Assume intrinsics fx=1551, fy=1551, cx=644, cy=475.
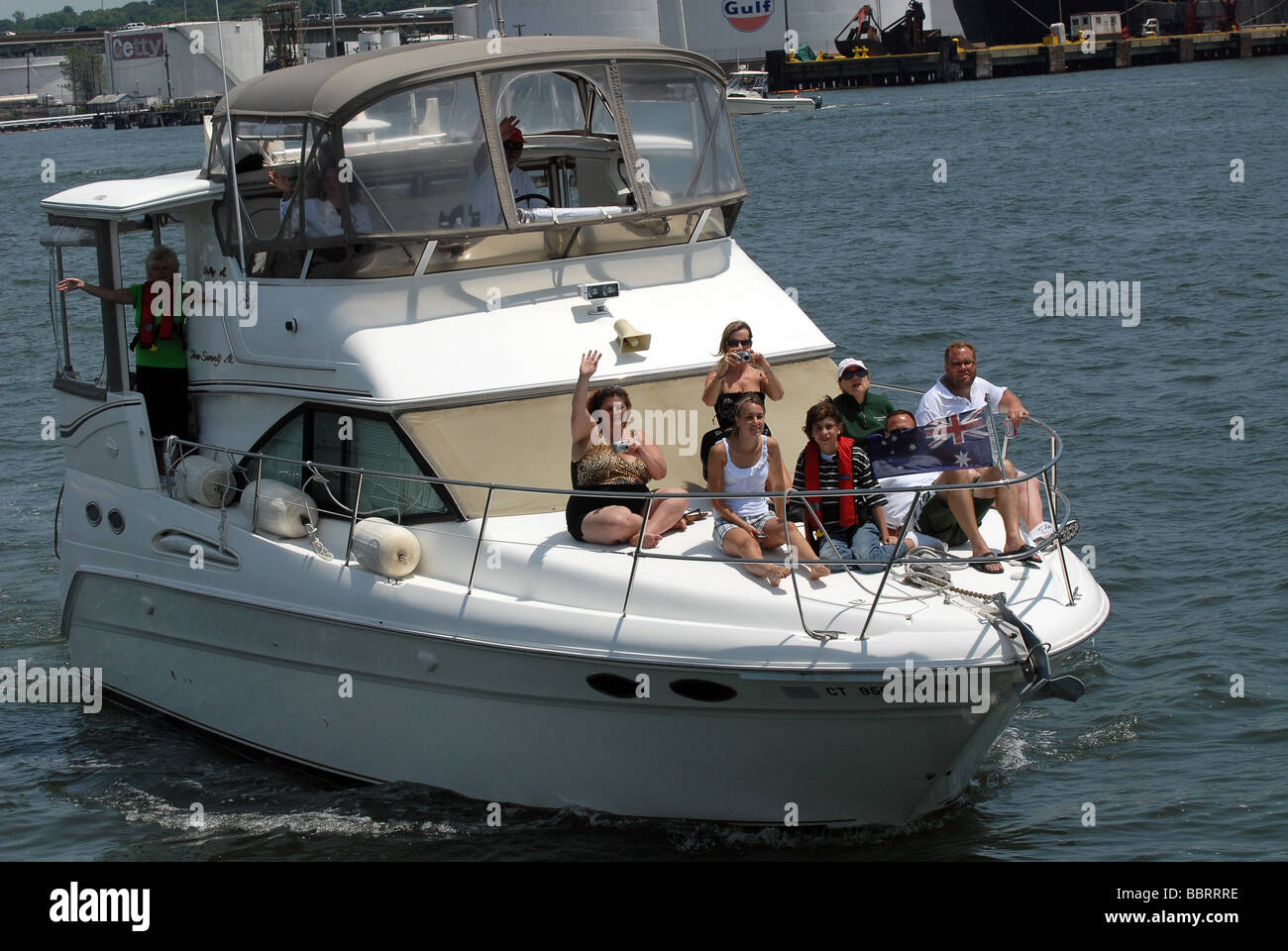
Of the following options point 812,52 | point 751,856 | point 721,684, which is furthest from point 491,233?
point 812,52

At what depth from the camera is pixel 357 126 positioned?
872 cm

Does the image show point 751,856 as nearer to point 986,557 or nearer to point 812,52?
point 986,557

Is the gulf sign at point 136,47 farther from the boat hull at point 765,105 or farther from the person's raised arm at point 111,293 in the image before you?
the person's raised arm at point 111,293

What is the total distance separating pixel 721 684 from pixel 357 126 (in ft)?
12.6

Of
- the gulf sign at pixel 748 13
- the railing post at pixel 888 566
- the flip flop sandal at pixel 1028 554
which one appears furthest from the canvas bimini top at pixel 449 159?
the gulf sign at pixel 748 13

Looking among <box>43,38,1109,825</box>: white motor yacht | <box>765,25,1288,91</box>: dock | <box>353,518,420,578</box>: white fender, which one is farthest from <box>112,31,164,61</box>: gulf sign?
<box>353,518,420,578</box>: white fender

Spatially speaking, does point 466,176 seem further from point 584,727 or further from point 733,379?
point 584,727

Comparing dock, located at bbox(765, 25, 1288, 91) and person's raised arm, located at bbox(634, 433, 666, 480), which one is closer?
person's raised arm, located at bbox(634, 433, 666, 480)

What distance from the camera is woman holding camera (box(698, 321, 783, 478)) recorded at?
823 centimetres

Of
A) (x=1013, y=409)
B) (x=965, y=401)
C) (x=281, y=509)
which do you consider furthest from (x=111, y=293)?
(x=1013, y=409)

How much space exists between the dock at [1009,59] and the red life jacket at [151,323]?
72.7m

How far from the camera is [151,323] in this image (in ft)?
31.6

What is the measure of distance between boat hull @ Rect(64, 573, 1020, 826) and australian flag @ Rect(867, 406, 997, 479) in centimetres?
109

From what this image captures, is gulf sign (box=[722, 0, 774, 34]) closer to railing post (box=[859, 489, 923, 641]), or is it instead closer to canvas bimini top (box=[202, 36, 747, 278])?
canvas bimini top (box=[202, 36, 747, 278])
